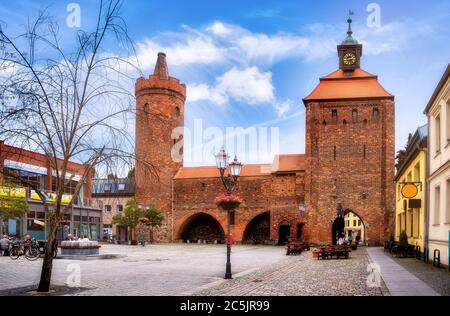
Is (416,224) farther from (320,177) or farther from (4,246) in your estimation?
(4,246)

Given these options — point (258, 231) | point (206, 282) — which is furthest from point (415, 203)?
point (258, 231)

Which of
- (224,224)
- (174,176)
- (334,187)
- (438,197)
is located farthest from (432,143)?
(174,176)

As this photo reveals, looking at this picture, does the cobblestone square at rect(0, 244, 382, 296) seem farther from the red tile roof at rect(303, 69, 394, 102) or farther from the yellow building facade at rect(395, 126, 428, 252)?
the red tile roof at rect(303, 69, 394, 102)

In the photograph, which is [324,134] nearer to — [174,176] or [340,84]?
Result: [340,84]

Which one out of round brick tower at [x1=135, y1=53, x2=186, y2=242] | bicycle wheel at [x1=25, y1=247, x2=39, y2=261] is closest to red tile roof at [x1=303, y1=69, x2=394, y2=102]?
round brick tower at [x1=135, y1=53, x2=186, y2=242]

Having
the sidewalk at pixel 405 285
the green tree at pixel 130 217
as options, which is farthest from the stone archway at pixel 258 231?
the sidewalk at pixel 405 285

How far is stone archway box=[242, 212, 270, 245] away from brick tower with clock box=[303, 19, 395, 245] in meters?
7.73

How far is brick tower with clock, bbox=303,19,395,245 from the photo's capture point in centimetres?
4350

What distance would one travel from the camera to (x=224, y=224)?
50781 millimetres

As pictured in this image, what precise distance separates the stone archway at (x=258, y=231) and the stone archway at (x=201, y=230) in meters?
2.79

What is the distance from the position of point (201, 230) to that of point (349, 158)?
17.9 metres

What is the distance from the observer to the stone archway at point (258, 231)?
169 ft
